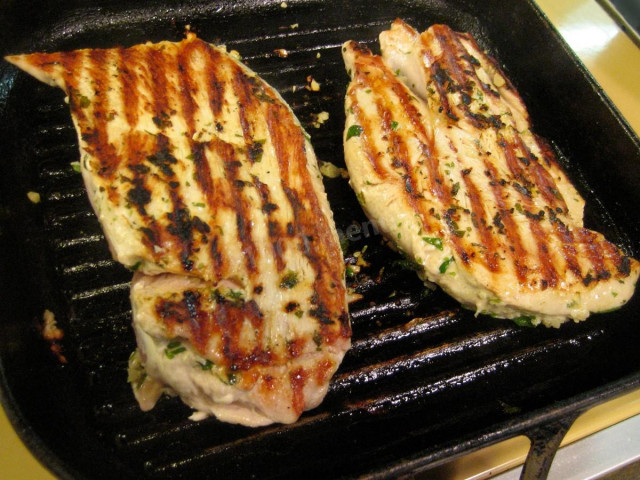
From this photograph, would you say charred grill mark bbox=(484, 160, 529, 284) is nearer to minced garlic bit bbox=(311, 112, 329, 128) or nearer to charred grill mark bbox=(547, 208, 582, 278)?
charred grill mark bbox=(547, 208, 582, 278)

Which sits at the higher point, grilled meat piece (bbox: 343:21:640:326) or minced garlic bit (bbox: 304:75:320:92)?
minced garlic bit (bbox: 304:75:320:92)

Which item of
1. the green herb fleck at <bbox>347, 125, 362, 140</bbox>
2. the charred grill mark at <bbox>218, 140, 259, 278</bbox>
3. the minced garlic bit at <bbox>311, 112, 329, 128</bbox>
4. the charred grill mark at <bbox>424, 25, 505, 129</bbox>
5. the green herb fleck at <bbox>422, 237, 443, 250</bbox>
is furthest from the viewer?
the minced garlic bit at <bbox>311, 112, 329, 128</bbox>

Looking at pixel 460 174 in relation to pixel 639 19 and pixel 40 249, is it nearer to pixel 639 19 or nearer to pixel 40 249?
pixel 40 249

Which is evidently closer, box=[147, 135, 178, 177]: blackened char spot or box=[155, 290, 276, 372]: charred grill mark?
box=[155, 290, 276, 372]: charred grill mark

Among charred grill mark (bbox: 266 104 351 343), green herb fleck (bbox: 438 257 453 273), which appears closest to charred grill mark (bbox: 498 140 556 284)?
green herb fleck (bbox: 438 257 453 273)

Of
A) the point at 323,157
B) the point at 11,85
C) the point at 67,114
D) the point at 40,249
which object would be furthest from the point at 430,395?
the point at 11,85

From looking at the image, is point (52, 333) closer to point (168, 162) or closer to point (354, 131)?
point (168, 162)

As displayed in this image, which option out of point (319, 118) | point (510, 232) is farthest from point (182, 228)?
point (510, 232)

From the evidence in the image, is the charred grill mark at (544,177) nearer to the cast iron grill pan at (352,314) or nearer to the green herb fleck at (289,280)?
the cast iron grill pan at (352,314)
